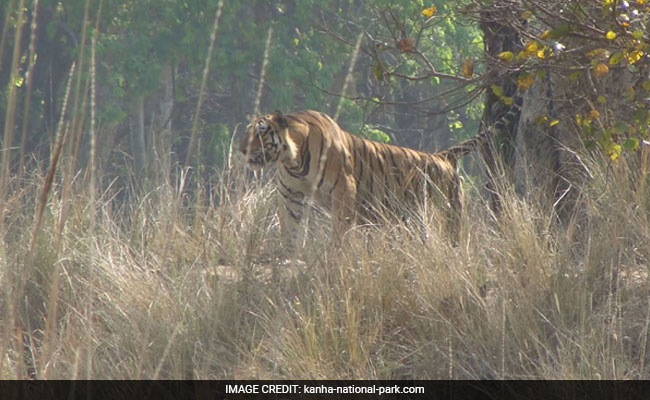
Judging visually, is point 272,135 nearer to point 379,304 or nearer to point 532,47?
point 379,304

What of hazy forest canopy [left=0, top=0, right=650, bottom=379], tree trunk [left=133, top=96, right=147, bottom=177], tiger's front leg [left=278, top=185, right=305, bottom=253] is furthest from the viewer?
tree trunk [left=133, top=96, right=147, bottom=177]

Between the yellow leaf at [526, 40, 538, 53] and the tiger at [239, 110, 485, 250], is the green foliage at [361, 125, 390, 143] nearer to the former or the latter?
the tiger at [239, 110, 485, 250]

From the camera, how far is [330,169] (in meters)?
6.42

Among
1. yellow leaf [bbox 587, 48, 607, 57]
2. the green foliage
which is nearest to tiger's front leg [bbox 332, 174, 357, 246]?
yellow leaf [bbox 587, 48, 607, 57]

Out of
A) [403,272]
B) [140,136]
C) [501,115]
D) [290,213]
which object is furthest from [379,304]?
[140,136]

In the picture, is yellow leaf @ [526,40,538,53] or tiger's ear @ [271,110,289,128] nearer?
yellow leaf @ [526,40,538,53]

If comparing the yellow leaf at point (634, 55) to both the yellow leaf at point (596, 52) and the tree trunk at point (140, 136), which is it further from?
the tree trunk at point (140, 136)

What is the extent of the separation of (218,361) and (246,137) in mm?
2243

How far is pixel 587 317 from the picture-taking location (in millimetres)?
4109

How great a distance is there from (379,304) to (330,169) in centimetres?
213

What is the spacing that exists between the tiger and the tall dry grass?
37.6 inches

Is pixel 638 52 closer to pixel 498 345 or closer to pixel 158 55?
pixel 498 345

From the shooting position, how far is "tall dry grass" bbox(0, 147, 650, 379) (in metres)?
4.00

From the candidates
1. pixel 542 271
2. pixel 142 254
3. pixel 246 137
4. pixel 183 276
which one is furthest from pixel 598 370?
pixel 246 137
